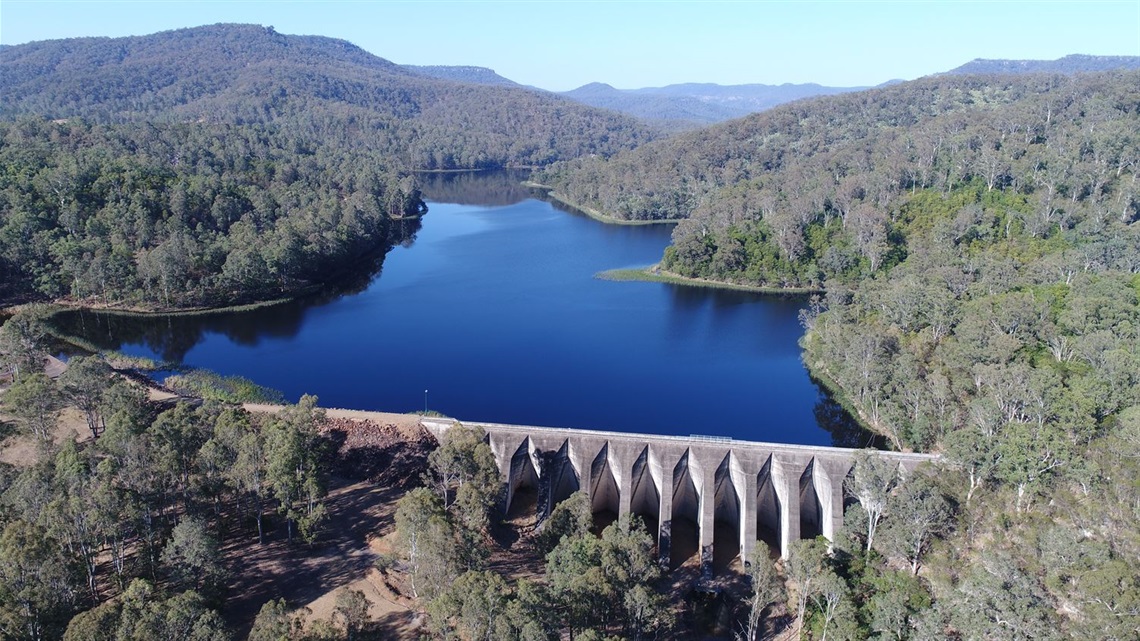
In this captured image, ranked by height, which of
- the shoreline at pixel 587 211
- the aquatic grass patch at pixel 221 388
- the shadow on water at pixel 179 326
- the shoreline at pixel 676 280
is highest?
the shoreline at pixel 587 211

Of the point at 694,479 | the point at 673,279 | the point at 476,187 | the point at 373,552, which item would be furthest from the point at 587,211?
the point at 373,552

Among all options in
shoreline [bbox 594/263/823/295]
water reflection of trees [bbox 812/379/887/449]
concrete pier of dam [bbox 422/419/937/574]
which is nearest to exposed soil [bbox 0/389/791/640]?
concrete pier of dam [bbox 422/419/937/574]

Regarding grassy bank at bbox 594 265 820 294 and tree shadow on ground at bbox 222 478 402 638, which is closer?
tree shadow on ground at bbox 222 478 402 638

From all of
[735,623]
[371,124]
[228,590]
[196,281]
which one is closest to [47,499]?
[228,590]

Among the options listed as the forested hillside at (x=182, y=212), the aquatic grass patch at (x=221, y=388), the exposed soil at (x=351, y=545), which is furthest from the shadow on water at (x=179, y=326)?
the exposed soil at (x=351, y=545)

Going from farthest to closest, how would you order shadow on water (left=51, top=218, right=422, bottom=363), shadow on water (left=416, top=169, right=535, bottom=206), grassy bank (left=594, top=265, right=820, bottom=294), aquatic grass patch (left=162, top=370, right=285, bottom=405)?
shadow on water (left=416, top=169, right=535, bottom=206), grassy bank (left=594, top=265, right=820, bottom=294), shadow on water (left=51, top=218, right=422, bottom=363), aquatic grass patch (left=162, top=370, right=285, bottom=405)

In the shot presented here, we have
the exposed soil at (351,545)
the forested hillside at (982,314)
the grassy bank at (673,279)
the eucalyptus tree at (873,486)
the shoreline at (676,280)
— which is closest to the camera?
the forested hillside at (982,314)

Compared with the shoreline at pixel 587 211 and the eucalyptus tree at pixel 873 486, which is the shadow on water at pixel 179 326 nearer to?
the eucalyptus tree at pixel 873 486

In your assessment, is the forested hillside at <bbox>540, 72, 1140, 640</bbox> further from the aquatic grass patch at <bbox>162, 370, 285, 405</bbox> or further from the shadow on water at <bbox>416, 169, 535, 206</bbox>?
the aquatic grass patch at <bbox>162, 370, 285, 405</bbox>
